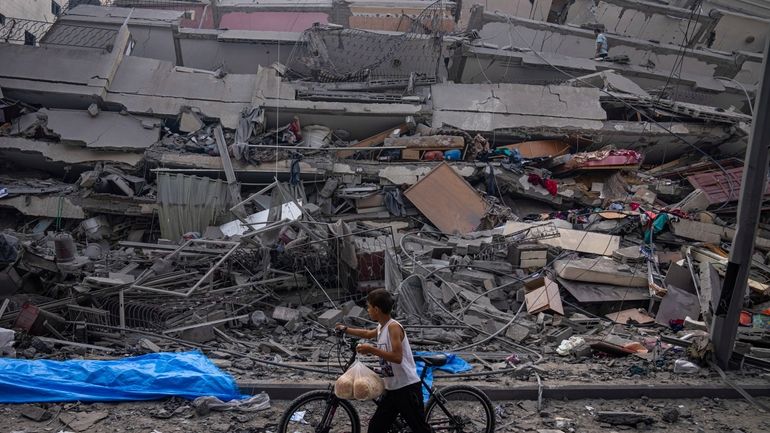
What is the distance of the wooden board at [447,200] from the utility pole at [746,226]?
680 centimetres

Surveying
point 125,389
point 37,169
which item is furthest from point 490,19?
point 125,389

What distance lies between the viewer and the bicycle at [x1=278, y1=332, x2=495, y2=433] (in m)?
4.29

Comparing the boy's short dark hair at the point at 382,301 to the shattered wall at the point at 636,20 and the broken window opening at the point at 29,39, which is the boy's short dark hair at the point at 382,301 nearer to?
the broken window opening at the point at 29,39

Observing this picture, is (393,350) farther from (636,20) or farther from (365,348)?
(636,20)

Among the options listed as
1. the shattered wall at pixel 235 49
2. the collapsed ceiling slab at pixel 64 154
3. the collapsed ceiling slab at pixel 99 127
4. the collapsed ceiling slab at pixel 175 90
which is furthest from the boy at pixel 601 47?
the collapsed ceiling slab at pixel 64 154

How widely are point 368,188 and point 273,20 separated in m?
12.4

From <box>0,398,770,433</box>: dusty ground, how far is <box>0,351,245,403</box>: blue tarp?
0.31ft

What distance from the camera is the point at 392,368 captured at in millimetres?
4082

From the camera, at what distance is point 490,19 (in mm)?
20844

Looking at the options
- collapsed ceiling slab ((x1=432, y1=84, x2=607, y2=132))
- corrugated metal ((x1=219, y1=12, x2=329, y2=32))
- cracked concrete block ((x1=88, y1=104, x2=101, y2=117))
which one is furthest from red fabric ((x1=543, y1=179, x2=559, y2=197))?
corrugated metal ((x1=219, y1=12, x2=329, y2=32))

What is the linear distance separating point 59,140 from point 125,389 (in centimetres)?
1073

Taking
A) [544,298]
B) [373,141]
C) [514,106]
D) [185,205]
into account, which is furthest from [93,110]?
[544,298]

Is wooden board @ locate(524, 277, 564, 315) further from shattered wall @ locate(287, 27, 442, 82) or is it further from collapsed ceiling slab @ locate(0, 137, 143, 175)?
collapsed ceiling slab @ locate(0, 137, 143, 175)

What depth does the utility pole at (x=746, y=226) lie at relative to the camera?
6312 mm
